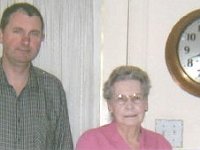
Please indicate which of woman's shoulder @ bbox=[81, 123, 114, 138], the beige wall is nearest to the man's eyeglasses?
woman's shoulder @ bbox=[81, 123, 114, 138]

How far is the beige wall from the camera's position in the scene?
238 centimetres

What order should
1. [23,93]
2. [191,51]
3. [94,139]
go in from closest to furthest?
[94,139], [23,93], [191,51]

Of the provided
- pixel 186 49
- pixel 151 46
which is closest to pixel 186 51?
pixel 186 49

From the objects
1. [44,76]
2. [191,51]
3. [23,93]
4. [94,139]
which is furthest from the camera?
[191,51]

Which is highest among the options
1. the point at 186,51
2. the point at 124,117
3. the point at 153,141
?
the point at 186,51

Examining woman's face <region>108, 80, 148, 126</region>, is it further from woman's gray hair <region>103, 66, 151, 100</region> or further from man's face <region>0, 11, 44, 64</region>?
man's face <region>0, 11, 44, 64</region>

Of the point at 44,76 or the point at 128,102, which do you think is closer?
the point at 128,102

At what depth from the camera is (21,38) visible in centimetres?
193

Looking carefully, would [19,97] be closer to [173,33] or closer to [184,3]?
[173,33]

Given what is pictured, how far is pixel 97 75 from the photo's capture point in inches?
Result: 93.0

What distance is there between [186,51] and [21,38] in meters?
0.97

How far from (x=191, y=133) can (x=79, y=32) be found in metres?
0.89

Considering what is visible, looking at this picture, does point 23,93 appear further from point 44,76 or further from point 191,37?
point 191,37

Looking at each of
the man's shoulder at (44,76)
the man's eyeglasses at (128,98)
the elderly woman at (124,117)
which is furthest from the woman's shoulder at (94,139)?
the man's shoulder at (44,76)
